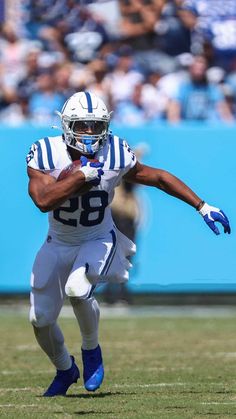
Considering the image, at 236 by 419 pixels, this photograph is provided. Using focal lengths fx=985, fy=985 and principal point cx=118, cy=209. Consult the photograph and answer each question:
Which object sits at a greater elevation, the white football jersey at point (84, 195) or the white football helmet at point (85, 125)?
the white football helmet at point (85, 125)

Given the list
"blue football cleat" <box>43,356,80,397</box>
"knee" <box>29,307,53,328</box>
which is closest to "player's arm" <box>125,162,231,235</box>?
"knee" <box>29,307,53,328</box>

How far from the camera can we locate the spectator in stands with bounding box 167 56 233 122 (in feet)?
39.8

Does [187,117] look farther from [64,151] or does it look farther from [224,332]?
[64,151]

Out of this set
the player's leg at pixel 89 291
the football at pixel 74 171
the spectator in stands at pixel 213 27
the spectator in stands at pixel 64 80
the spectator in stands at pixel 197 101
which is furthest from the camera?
the spectator in stands at pixel 213 27

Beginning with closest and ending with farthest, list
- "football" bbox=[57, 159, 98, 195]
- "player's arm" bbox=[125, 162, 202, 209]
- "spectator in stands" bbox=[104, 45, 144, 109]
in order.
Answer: "football" bbox=[57, 159, 98, 195]
"player's arm" bbox=[125, 162, 202, 209]
"spectator in stands" bbox=[104, 45, 144, 109]

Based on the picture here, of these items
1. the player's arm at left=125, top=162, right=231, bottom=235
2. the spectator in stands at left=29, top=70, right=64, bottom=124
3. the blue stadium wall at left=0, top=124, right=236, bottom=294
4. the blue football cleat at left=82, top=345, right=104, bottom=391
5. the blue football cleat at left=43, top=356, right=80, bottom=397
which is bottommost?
the blue stadium wall at left=0, top=124, right=236, bottom=294

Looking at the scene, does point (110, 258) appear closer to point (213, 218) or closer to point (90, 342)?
point (90, 342)

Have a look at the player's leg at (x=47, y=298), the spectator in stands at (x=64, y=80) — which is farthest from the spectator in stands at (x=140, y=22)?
the player's leg at (x=47, y=298)

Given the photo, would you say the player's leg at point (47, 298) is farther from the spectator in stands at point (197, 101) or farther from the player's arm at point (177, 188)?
the spectator in stands at point (197, 101)

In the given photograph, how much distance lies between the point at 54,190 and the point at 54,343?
1.02 metres

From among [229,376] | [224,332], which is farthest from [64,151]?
[224,332]

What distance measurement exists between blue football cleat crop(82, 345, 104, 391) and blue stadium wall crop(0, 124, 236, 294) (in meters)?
6.00

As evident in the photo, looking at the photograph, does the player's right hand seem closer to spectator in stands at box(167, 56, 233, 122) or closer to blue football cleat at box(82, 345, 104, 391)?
blue football cleat at box(82, 345, 104, 391)

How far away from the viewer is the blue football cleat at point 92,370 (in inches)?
211
